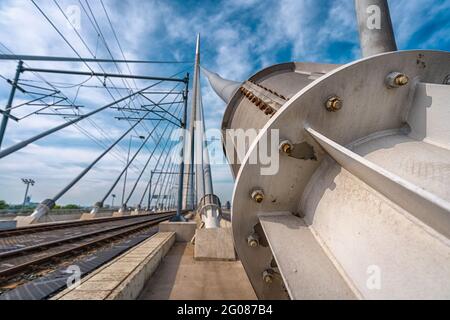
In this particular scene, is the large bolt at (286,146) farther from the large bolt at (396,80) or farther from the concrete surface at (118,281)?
the concrete surface at (118,281)

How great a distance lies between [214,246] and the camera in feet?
16.4

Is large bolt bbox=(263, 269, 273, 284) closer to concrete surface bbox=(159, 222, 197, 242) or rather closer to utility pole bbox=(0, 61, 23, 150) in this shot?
concrete surface bbox=(159, 222, 197, 242)

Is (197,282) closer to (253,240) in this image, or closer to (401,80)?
(253,240)

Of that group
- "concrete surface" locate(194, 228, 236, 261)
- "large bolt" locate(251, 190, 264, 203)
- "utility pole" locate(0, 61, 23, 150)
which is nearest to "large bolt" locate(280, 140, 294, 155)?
"large bolt" locate(251, 190, 264, 203)

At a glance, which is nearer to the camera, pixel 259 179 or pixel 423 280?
pixel 423 280

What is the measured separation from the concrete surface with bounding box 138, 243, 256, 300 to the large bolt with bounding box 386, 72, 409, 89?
3.17 meters

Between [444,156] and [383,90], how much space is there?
734 millimetres

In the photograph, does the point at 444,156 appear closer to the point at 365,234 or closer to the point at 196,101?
the point at 365,234

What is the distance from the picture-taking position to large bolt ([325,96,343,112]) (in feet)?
5.79

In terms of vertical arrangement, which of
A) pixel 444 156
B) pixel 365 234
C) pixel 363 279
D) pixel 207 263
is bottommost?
pixel 207 263

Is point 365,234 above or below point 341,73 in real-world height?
below

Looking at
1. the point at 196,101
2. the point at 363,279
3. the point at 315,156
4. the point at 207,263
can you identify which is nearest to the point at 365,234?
the point at 363,279

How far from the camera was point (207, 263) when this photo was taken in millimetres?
4695

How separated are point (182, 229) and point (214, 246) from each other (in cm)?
252
